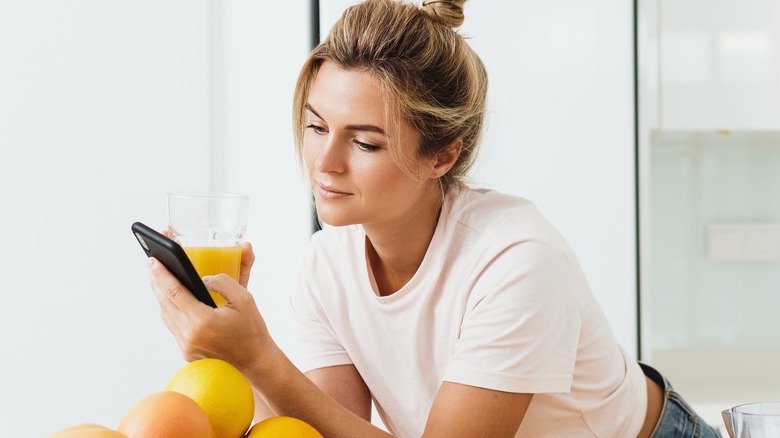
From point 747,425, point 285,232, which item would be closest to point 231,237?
point 747,425

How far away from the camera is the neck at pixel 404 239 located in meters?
1.26

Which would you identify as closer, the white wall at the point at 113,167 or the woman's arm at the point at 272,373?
the woman's arm at the point at 272,373

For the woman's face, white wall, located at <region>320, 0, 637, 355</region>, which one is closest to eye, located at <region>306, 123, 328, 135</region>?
the woman's face

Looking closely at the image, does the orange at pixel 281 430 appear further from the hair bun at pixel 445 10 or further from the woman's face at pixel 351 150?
the hair bun at pixel 445 10

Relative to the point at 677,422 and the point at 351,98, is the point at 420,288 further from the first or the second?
the point at 677,422

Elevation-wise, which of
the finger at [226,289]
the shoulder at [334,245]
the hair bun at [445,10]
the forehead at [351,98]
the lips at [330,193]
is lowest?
the finger at [226,289]

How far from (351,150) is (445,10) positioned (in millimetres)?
250

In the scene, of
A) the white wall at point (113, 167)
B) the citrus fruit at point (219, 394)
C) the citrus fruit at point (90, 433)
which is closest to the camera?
the citrus fruit at point (90, 433)

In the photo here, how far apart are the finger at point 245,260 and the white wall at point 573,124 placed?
1.07 metres

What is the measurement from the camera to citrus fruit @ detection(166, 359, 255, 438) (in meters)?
0.74

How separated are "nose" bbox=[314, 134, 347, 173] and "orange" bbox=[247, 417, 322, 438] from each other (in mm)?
424

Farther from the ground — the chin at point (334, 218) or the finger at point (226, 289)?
the chin at point (334, 218)

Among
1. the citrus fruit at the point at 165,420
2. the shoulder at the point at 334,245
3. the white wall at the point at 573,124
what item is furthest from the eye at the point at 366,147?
the white wall at the point at 573,124

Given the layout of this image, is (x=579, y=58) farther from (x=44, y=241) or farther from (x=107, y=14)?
(x=44, y=241)
